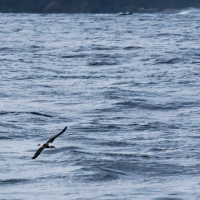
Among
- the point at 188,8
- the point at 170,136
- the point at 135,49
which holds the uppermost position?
the point at 170,136

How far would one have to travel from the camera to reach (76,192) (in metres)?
13.8

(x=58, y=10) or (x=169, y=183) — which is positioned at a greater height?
(x=169, y=183)

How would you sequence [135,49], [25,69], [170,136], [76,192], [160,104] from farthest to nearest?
[135,49], [25,69], [160,104], [170,136], [76,192]

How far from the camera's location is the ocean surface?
560 inches

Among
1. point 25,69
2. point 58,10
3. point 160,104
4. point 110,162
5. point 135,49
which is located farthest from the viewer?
point 58,10

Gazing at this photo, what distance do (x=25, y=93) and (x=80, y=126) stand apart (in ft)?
20.5

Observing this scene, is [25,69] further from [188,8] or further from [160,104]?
[188,8]

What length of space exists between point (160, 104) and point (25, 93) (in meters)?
4.22

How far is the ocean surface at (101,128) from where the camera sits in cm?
1423

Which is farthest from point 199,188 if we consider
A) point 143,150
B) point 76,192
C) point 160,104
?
point 160,104

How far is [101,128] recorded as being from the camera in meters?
19.5

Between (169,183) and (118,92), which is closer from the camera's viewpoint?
(169,183)

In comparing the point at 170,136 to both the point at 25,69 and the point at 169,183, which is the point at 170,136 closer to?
the point at 169,183

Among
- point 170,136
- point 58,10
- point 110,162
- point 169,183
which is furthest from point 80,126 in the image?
point 58,10
